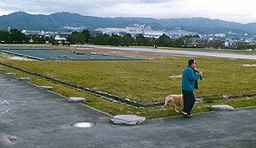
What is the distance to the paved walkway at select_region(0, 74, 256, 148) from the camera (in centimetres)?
920

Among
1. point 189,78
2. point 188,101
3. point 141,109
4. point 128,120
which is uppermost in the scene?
point 189,78

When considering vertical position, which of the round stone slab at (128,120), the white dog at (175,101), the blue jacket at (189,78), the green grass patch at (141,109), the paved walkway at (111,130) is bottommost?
the green grass patch at (141,109)

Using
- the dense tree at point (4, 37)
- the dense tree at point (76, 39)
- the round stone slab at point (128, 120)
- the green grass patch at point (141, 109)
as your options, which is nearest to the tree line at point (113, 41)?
the dense tree at point (76, 39)

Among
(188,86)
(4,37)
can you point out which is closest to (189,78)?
(188,86)

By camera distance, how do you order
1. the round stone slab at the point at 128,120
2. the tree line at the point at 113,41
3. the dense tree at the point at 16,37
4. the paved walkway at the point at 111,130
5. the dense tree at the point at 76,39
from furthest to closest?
the tree line at the point at 113,41
the dense tree at the point at 76,39
the dense tree at the point at 16,37
the round stone slab at the point at 128,120
the paved walkway at the point at 111,130

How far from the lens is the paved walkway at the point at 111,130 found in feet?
30.2

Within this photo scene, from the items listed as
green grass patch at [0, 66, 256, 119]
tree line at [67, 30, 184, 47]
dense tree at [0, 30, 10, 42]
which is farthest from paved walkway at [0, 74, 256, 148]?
dense tree at [0, 30, 10, 42]

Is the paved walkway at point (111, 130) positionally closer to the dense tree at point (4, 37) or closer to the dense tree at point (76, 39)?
the dense tree at point (76, 39)

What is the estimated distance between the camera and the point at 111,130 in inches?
412

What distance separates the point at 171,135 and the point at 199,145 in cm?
112

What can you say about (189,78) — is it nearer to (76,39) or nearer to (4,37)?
(76,39)

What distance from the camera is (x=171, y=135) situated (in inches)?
395

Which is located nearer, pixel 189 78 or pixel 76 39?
pixel 189 78

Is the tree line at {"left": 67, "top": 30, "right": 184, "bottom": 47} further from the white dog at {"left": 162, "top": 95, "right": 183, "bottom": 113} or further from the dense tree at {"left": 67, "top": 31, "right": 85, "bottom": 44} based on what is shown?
the white dog at {"left": 162, "top": 95, "right": 183, "bottom": 113}
